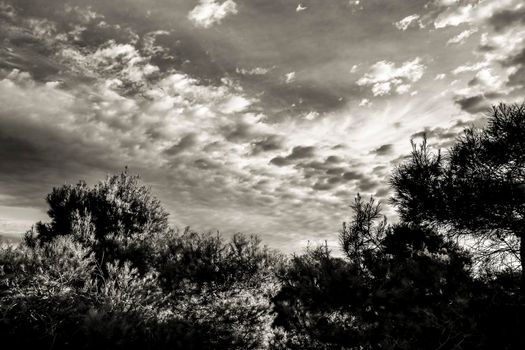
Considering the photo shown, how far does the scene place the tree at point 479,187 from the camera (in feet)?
22.9

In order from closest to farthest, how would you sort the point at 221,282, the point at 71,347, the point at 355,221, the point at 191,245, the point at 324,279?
1. the point at 71,347
2. the point at 324,279
3. the point at 355,221
4. the point at 221,282
5. the point at 191,245

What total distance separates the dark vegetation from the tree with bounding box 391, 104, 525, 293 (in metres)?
0.02

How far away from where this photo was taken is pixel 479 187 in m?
7.46

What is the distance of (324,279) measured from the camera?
29.1ft

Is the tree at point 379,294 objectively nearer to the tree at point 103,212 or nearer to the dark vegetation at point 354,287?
the dark vegetation at point 354,287

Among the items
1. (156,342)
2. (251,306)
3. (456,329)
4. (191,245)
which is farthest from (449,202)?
(191,245)

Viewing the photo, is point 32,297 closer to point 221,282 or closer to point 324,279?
point 221,282

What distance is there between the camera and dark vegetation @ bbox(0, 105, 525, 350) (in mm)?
7008

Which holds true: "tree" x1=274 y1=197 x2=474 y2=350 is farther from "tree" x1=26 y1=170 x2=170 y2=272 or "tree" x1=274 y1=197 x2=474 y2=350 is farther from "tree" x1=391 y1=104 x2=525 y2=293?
"tree" x1=26 y1=170 x2=170 y2=272

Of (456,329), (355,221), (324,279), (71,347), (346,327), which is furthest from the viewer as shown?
(355,221)

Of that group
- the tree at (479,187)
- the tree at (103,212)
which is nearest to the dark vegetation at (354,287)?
the tree at (479,187)

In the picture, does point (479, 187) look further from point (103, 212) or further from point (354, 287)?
point (103, 212)

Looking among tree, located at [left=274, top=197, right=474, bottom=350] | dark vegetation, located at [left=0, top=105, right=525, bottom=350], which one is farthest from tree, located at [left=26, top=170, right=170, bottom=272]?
tree, located at [left=274, top=197, right=474, bottom=350]

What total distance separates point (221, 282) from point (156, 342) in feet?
11.5
